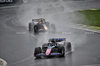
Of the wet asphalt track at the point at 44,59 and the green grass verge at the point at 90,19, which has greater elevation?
the green grass verge at the point at 90,19

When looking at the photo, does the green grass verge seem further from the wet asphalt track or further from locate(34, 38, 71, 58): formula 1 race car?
locate(34, 38, 71, 58): formula 1 race car

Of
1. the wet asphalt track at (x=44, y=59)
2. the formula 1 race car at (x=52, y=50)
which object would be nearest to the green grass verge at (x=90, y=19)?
the wet asphalt track at (x=44, y=59)

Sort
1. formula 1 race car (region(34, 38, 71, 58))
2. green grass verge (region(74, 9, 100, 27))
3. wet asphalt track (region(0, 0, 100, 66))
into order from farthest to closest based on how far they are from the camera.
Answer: green grass verge (region(74, 9, 100, 27)) < formula 1 race car (region(34, 38, 71, 58)) < wet asphalt track (region(0, 0, 100, 66))

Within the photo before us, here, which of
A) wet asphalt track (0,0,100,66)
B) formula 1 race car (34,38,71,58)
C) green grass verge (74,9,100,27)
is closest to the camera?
wet asphalt track (0,0,100,66)

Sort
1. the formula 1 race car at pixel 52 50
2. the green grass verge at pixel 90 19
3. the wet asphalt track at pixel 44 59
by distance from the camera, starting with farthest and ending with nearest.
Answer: the green grass verge at pixel 90 19, the formula 1 race car at pixel 52 50, the wet asphalt track at pixel 44 59

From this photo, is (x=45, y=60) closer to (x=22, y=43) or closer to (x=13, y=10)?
(x=22, y=43)

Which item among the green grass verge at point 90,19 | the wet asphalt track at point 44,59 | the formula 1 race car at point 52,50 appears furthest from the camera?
the green grass verge at point 90,19

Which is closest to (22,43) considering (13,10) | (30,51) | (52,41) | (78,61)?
(30,51)

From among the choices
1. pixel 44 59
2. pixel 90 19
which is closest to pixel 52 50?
pixel 44 59

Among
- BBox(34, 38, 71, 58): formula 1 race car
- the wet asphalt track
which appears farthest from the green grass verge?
BBox(34, 38, 71, 58): formula 1 race car

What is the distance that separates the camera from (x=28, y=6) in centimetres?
5609

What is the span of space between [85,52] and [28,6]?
4075cm

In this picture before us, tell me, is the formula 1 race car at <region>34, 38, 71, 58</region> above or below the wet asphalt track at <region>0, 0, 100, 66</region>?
above

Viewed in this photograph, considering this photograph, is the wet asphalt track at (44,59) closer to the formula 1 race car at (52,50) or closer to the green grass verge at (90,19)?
the formula 1 race car at (52,50)
